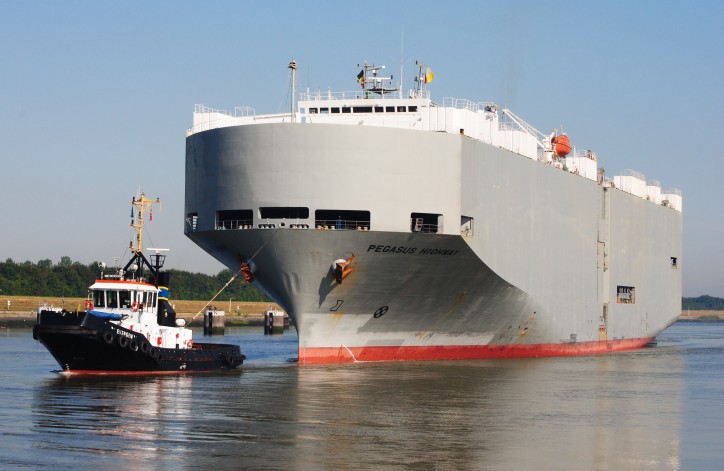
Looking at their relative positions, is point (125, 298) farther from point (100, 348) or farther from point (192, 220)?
point (192, 220)

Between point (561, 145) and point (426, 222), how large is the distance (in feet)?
45.9

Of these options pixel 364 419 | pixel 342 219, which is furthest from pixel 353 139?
pixel 364 419

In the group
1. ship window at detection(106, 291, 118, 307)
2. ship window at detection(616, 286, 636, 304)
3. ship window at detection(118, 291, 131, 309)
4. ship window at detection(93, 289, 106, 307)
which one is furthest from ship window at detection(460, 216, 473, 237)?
ship window at detection(616, 286, 636, 304)

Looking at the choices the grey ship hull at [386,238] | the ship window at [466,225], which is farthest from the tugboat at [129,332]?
the ship window at [466,225]

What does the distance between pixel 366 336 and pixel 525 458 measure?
18.3 meters

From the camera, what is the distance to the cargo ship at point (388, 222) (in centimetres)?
3189

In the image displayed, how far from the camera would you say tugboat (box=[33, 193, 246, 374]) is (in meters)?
28.7

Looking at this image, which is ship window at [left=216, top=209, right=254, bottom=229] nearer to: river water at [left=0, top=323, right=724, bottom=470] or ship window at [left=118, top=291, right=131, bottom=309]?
ship window at [left=118, top=291, right=131, bottom=309]

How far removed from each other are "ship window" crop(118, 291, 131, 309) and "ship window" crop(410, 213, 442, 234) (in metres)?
9.27

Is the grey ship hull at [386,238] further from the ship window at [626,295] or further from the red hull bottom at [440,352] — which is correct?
the ship window at [626,295]

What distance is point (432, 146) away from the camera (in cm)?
3359

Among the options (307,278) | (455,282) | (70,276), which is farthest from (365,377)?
(70,276)

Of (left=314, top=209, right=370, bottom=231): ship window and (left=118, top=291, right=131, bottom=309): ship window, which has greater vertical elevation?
(left=314, top=209, right=370, bottom=231): ship window

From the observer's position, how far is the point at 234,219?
3303 centimetres
